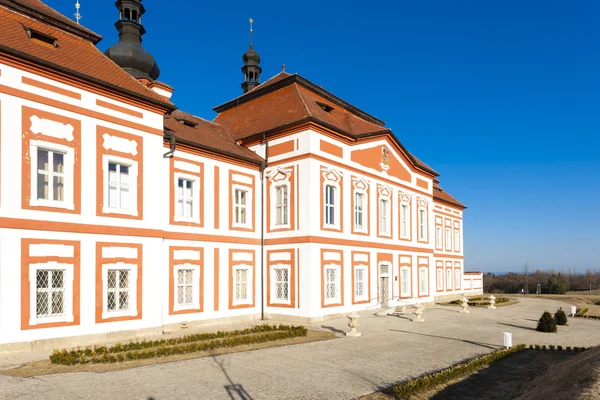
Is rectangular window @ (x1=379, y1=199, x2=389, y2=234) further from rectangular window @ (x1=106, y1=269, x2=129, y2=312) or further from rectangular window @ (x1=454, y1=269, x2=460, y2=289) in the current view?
rectangular window @ (x1=454, y1=269, x2=460, y2=289)

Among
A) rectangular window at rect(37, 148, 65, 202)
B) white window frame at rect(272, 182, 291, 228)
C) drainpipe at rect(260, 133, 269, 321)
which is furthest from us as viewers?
drainpipe at rect(260, 133, 269, 321)

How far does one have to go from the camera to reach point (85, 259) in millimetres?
15719

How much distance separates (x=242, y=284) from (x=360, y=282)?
21.7 feet

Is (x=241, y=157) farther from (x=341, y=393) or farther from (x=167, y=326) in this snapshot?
(x=341, y=393)

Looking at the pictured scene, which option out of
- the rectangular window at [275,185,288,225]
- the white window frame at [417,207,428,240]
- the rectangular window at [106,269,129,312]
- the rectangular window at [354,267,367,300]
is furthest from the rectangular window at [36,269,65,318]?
the white window frame at [417,207,428,240]

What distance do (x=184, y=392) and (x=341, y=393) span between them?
10.7 ft

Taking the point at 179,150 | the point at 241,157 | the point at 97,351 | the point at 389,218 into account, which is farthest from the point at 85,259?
the point at 389,218

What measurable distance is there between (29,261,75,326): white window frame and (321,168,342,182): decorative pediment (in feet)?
40.3

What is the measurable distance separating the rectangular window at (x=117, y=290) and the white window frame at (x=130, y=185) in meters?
2.13

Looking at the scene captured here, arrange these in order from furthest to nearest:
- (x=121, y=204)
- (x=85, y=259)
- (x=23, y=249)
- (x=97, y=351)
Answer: (x=121, y=204)
(x=85, y=259)
(x=23, y=249)
(x=97, y=351)

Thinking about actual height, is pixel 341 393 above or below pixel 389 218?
below

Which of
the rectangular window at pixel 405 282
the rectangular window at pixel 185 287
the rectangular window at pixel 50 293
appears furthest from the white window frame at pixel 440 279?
the rectangular window at pixel 50 293

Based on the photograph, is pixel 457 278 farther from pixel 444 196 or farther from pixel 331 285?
pixel 331 285

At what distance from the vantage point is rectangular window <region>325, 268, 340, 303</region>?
2303 cm
